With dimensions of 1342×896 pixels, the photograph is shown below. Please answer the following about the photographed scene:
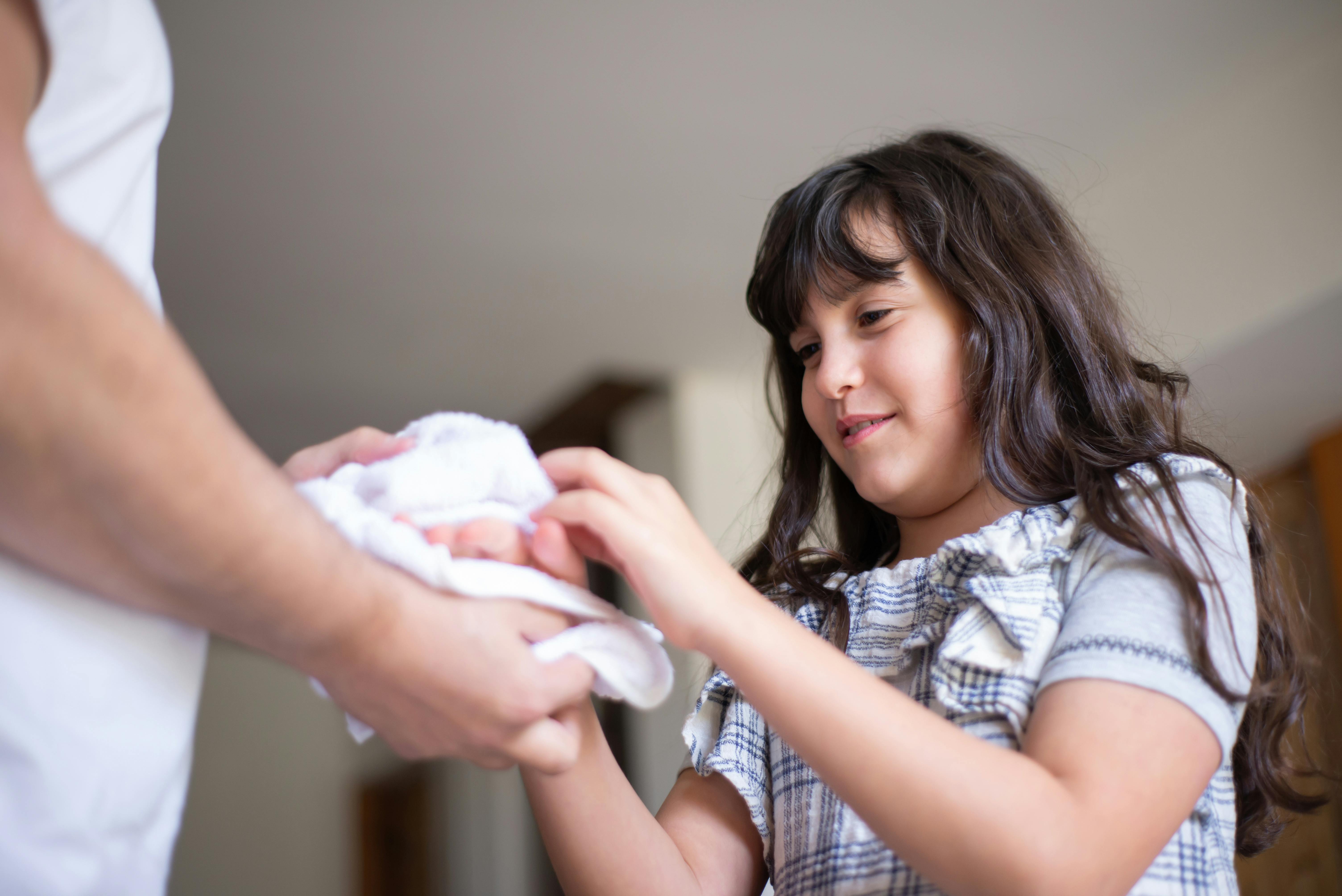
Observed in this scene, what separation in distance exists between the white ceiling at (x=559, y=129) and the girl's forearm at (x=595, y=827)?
1.47 metres

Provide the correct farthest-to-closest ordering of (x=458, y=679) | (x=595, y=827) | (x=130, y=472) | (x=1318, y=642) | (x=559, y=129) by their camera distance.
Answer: (x=1318, y=642)
(x=559, y=129)
(x=595, y=827)
(x=458, y=679)
(x=130, y=472)

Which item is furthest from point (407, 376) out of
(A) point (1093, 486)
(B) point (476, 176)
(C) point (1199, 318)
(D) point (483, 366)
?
(A) point (1093, 486)

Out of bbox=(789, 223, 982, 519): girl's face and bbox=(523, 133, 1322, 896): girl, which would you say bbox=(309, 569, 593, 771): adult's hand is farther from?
bbox=(789, 223, 982, 519): girl's face

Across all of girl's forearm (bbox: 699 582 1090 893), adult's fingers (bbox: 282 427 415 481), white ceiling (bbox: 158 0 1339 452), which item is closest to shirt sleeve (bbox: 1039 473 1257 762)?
girl's forearm (bbox: 699 582 1090 893)

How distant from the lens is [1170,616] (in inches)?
27.9

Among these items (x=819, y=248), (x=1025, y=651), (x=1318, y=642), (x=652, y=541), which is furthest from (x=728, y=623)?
(x=1318, y=642)

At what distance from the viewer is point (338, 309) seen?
268 centimetres

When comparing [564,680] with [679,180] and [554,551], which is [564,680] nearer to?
[554,551]

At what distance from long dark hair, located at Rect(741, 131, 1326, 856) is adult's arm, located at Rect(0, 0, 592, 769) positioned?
493 mm

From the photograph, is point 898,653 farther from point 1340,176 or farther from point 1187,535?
Answer: point 1340,176

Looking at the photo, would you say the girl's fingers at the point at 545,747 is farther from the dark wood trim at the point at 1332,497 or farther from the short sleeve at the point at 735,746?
the dark wood trim at the point at 1332,497

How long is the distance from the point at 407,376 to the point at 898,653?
2372mm

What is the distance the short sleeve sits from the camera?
0.91 meters

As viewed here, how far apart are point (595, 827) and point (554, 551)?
269 millimetres
